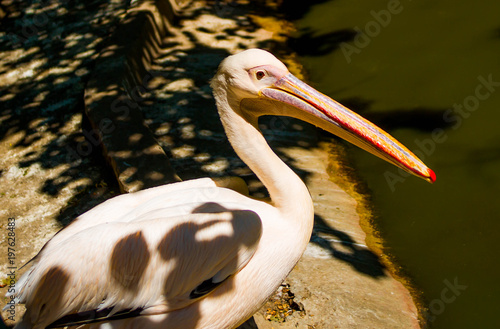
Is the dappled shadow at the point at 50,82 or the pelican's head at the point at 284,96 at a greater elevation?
the pelican's head at the point at 284,96

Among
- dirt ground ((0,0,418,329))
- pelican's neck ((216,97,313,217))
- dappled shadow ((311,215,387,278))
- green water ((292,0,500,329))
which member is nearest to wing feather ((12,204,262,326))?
pelican's neck ((216,97,313,217))

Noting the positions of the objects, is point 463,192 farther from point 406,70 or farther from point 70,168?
point 70,168

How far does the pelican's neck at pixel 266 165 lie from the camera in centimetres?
289

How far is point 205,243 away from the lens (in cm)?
262

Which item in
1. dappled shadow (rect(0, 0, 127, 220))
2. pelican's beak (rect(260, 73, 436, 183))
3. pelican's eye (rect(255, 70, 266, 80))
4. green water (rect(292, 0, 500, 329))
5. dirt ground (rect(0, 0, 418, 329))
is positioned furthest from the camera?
dappled shadow (rect(0, 0, 127, 220))

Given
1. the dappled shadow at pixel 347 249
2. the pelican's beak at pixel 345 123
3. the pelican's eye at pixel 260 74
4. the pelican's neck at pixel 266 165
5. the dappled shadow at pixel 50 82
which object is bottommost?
the dappled shadow at pixel 347 249

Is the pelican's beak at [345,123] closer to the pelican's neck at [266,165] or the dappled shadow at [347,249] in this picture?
the pelican's neck at [266,165]

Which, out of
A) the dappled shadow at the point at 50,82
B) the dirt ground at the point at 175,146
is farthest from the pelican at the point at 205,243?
the dappled shadow at the point at 50,82

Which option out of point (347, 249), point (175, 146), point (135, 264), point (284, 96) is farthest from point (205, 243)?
point (175, 146)

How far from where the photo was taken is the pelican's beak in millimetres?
2691

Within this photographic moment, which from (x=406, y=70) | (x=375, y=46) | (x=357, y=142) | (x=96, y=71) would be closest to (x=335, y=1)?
(x=375, y=46)

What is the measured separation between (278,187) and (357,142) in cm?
52

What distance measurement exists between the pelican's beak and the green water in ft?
4.49

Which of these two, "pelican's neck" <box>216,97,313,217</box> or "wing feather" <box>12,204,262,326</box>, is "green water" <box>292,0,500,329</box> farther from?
"wing feather" <box>12,204,262,326</box>
